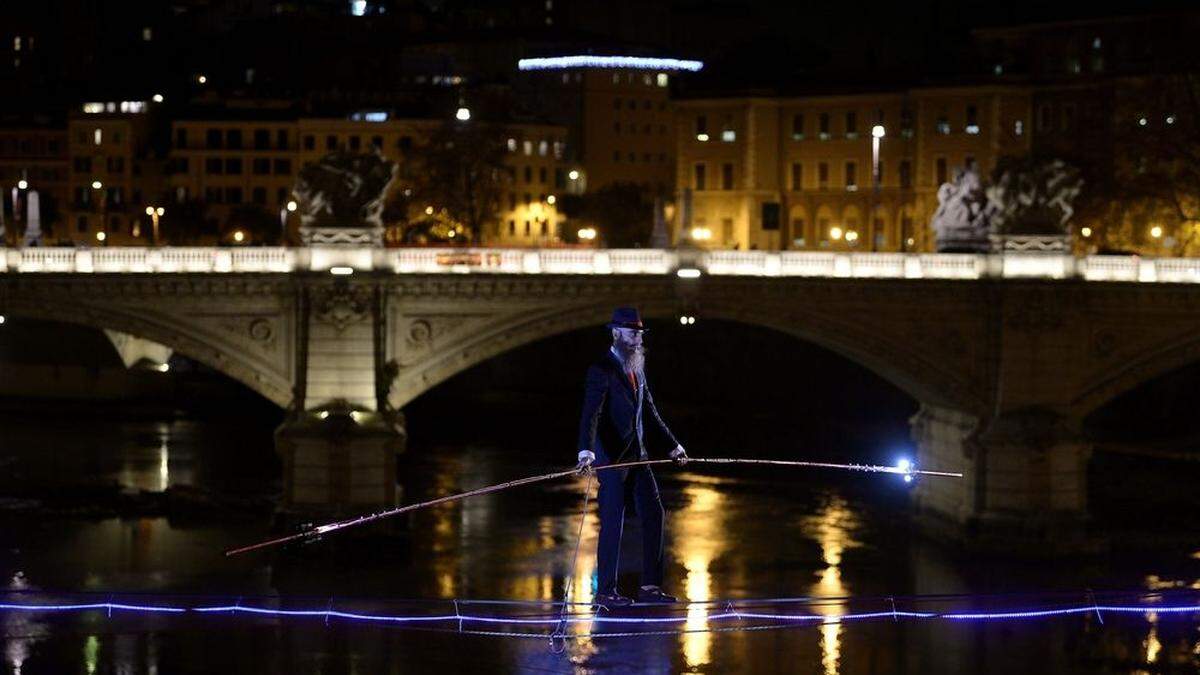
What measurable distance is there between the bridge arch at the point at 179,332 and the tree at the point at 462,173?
135 ft

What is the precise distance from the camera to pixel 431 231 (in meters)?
94.9

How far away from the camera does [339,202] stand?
50281mm

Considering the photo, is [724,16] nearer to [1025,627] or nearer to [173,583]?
[173,583]

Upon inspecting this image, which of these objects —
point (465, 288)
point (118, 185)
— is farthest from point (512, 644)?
point (118, 185)

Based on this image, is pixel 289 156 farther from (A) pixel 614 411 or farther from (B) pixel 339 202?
(A) pixel 614 411

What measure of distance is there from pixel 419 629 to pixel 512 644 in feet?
3.52

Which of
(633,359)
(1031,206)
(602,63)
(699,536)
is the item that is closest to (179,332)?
(699,536)

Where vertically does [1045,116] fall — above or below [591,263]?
above

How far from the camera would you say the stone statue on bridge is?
50.3m

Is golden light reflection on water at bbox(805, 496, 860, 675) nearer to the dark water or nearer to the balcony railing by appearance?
the dark water

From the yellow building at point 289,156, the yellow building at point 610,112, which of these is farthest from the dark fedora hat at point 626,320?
the yellow building at point 610,112

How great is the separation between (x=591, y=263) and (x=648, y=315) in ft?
5.51

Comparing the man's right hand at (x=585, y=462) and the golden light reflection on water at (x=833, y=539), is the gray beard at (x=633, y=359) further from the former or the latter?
the golden light reflection on water at (x=833, y=539)

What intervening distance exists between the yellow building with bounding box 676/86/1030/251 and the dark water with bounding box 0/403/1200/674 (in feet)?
122
